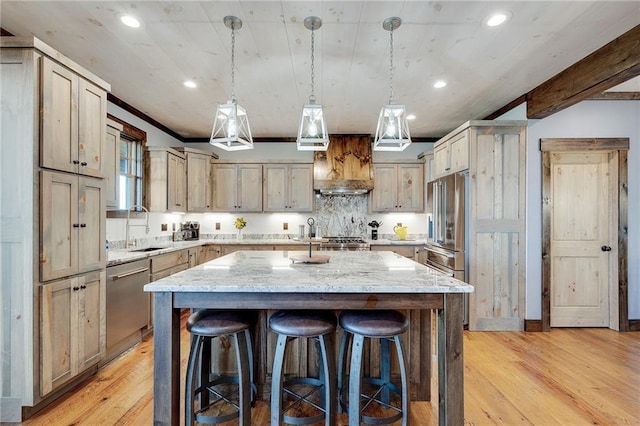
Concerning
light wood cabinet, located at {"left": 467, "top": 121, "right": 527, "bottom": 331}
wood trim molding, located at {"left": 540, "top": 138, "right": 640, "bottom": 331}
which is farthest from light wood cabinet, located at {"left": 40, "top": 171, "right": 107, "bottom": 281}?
wood trim molding, located at {"left": 540, "top": 138, "right": 640, "bottom": 331}

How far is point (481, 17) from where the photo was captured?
86.9 inches

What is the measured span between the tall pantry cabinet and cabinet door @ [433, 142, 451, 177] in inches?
157

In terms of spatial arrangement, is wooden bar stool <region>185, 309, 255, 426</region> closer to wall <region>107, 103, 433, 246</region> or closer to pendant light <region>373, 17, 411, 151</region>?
pendant light <region>373, 17, 411, 151</region>

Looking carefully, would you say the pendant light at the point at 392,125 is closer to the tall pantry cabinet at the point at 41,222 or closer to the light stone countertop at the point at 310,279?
the light stone countertop at the point at 310,279

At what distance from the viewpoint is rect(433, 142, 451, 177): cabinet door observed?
4.22 m

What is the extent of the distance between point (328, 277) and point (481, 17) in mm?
2097

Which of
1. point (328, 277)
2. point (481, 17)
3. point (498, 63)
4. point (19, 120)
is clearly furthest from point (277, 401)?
point (498, 63)

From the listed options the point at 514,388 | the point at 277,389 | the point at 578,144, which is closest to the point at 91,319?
the point at 277,389

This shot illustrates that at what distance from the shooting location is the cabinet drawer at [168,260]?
3.48 meters

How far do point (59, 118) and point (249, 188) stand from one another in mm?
3263

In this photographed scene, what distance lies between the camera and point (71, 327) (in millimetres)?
2227

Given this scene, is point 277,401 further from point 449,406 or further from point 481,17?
point 481,17

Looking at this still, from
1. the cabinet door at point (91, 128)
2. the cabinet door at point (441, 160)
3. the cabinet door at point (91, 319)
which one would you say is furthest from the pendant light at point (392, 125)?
the cabinet door at point (91, 319)

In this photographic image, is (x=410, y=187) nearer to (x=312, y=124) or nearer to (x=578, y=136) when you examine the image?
(x=578, y=136)
